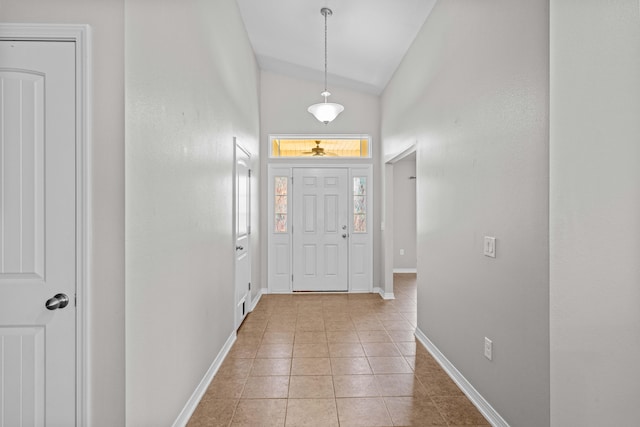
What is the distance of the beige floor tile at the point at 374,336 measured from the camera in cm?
337

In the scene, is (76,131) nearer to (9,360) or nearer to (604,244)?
(9,360)

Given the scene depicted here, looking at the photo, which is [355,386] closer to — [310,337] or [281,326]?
[310,337]

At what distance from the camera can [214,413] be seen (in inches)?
84.6

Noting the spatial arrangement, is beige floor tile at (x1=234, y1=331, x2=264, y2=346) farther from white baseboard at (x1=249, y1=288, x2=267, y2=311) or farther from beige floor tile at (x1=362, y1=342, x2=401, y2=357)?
beige floor tile at (x1=362, y1=342, x2=401, y2=357)

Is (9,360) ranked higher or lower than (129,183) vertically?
lower

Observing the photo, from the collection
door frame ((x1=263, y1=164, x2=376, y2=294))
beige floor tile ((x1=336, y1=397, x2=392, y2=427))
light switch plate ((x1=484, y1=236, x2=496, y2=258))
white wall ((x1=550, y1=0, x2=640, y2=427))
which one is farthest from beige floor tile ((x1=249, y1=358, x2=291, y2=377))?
door frame ((x1=263, y1=164, x2=376, y2=294))

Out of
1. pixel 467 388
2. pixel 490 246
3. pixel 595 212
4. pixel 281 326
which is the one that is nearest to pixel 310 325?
pixel 281 326

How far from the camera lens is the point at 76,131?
1.42 meters

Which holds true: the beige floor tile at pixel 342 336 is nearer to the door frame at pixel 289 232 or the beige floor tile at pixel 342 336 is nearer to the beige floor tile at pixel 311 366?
the beige floor tile at pixel 311 366

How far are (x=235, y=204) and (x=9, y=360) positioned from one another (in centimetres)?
224

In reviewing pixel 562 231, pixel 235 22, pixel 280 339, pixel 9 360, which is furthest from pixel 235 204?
pixel 562 231

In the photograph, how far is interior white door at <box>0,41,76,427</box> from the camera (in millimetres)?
1414

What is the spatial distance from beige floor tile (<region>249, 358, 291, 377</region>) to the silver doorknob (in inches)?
63.8

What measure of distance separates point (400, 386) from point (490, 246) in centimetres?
125
